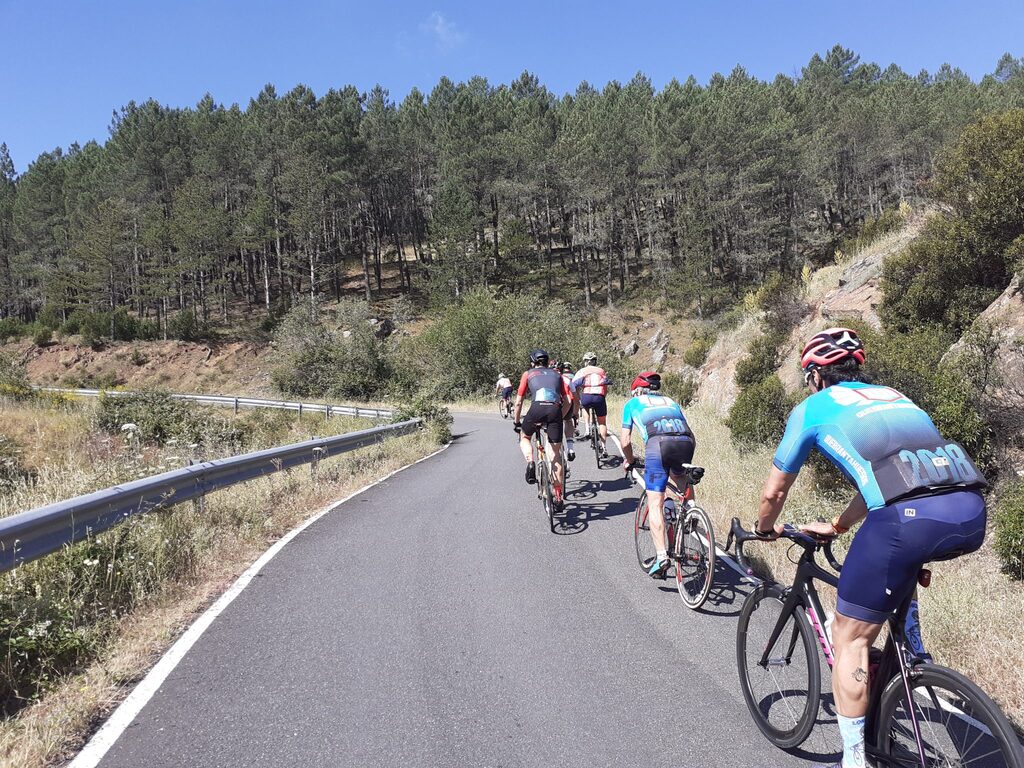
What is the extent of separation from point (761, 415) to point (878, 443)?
1009 centimetres

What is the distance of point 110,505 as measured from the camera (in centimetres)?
532

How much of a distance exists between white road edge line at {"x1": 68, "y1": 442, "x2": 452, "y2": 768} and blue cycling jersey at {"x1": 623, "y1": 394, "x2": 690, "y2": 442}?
3950 millimetres

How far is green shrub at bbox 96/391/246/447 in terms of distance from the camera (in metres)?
19.2

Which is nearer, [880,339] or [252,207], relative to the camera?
[880,339]

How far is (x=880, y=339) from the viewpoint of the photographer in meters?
10.1

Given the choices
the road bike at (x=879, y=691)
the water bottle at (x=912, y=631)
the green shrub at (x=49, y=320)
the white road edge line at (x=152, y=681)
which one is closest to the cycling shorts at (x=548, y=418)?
the white road edge line at (x=152, y=681)

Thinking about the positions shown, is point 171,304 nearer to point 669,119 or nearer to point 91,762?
point 669,119

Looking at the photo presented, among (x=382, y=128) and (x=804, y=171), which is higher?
(x=382, y=128)

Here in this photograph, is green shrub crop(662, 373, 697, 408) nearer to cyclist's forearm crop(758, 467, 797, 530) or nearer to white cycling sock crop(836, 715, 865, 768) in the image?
cyclist's forearm crop(758, 467, 797, 530)

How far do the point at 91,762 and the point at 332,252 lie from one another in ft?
197

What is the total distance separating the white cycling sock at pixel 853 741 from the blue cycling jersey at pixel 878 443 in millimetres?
944

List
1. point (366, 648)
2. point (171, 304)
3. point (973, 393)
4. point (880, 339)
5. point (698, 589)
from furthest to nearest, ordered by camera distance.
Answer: point (171, 304) → point (880, 339) → point (973, 393) → point (698, 589) → point (366, 648)

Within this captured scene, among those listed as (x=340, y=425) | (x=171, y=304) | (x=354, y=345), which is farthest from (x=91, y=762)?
(x=171, y=304)

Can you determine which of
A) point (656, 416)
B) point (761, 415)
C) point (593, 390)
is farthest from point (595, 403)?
point (656, 416)
